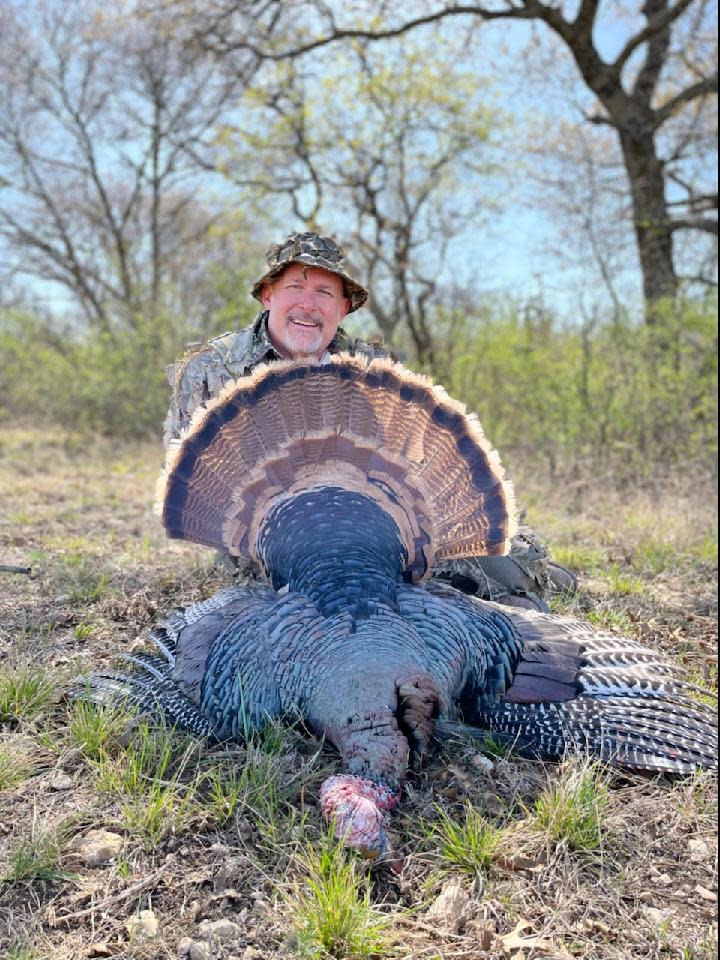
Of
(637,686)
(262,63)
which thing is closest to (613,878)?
(637,686)

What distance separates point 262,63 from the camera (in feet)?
36.7

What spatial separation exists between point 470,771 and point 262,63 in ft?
38.2

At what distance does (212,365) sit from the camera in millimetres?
3725

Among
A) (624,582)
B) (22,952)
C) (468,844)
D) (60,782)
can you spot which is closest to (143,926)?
(22,952)

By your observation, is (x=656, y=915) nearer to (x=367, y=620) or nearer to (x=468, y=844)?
(x=468, y=844)

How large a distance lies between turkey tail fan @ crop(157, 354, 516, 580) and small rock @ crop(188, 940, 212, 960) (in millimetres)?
1449

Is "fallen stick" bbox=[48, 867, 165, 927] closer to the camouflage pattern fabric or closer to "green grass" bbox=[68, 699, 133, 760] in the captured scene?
"green grass" bbox=[68, 699, 133, 760]

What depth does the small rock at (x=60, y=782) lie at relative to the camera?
2195mm

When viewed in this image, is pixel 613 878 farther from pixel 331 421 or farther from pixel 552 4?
pixel 552 4

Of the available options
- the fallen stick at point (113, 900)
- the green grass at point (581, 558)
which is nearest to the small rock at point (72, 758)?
the fallen stick at point (113, 900)

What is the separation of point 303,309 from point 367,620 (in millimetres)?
1873

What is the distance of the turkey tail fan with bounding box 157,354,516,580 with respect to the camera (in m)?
2.78

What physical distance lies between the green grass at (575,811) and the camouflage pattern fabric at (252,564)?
1.30 meters

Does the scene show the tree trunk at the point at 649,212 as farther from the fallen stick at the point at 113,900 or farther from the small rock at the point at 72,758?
the fallen stick at the point at 113,900
